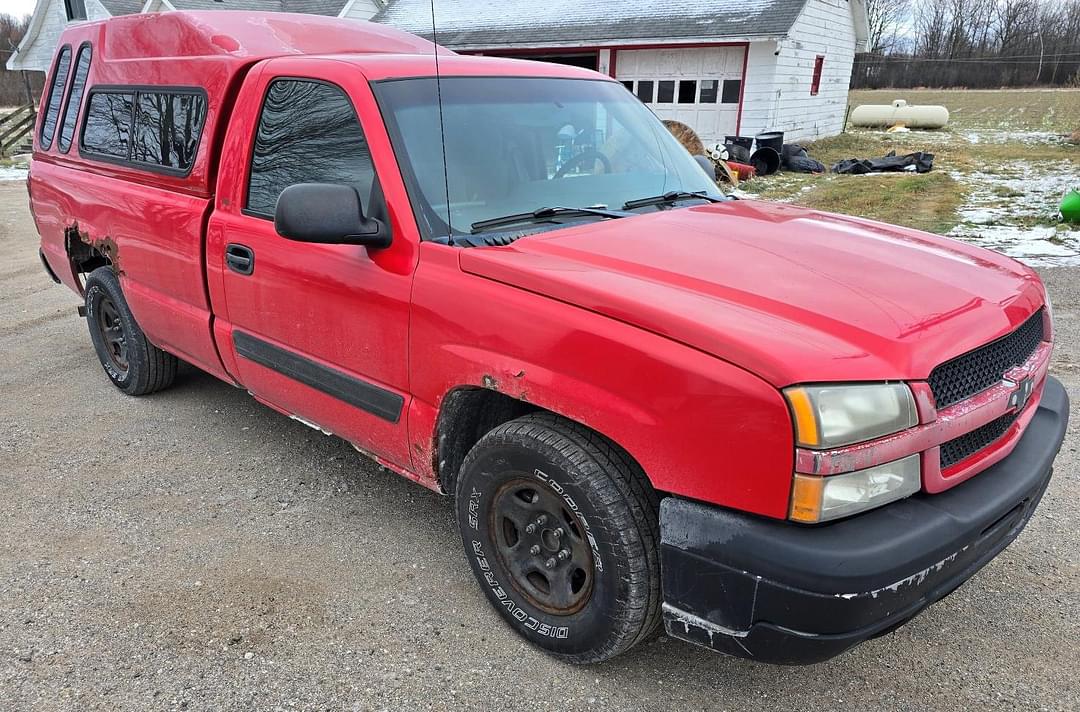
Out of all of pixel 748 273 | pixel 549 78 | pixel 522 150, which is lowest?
pixel 748 273

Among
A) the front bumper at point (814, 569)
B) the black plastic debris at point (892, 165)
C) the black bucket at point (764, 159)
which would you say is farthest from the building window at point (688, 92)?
the front bumper at point (814, 569)

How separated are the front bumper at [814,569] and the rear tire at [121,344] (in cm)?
365

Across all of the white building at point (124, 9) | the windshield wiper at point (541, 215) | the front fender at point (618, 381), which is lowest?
the front fender at point (618, 381)

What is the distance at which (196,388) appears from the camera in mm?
4977

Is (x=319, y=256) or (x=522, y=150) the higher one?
(x=522, y=150)

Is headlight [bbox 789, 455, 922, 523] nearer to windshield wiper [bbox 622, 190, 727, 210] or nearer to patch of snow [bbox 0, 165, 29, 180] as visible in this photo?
windshield wiper [bbox 622, 190, 727, 210]

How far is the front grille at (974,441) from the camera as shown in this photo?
2.11 meters

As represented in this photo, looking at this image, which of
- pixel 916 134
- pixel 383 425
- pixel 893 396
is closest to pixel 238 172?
pixel 383 425

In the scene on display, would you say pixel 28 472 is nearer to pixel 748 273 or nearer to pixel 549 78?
pixel 549 78

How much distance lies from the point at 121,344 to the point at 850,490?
445cm

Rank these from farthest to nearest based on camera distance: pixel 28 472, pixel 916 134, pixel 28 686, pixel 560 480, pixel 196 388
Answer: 1. pixel 916 134
2. pixel 196 388
3. pixel 28 472
4. pixel 28 686
5. pixel 560 480

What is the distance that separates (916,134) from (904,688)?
25669mm

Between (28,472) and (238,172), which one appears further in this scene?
(28,472)

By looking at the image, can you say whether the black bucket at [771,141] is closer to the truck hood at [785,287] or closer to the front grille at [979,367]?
the truck hood at [785,287]
